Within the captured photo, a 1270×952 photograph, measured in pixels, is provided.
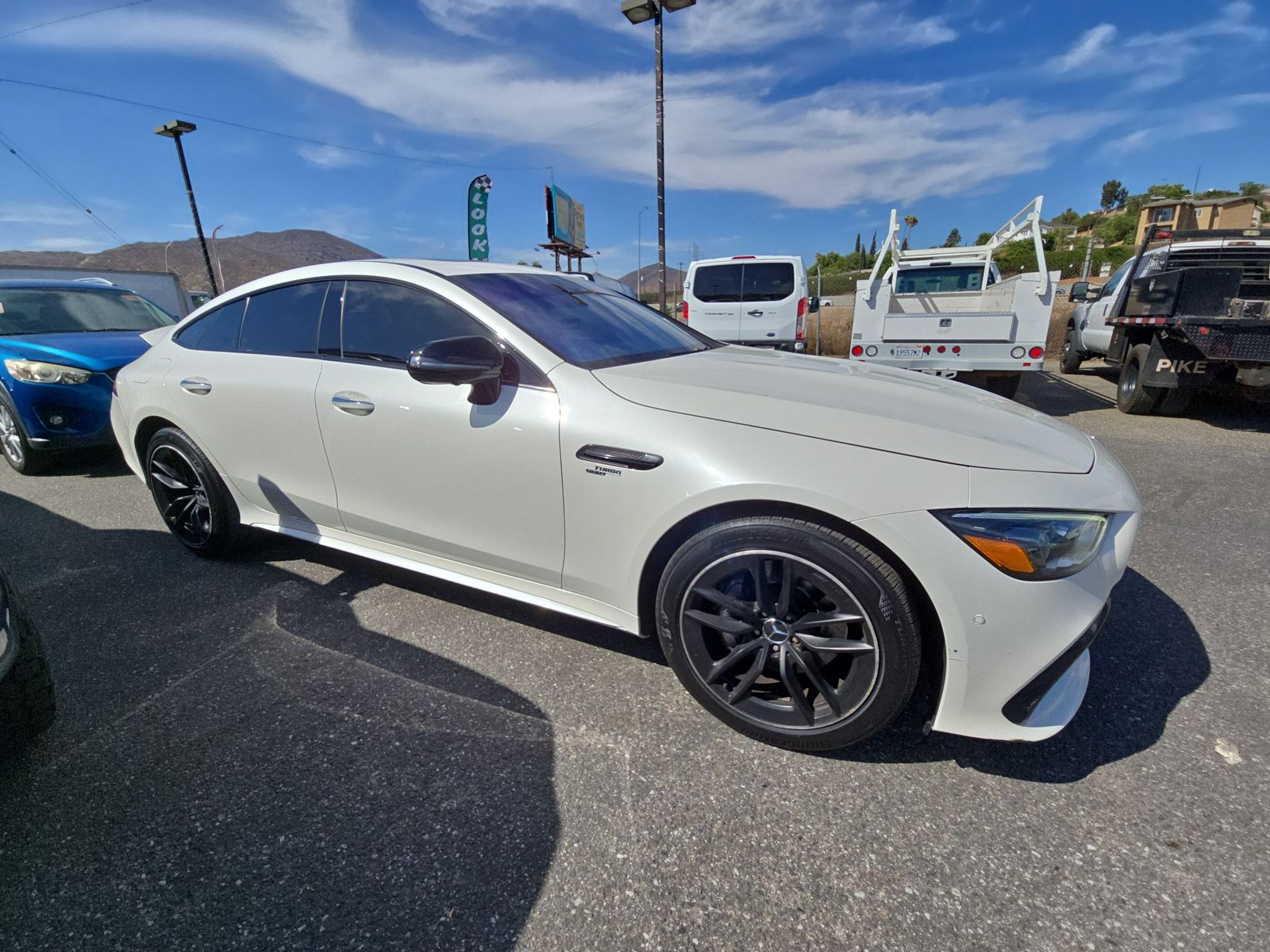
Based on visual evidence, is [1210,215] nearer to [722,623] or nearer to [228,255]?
[722,623]

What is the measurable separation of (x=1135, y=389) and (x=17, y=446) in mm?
10736

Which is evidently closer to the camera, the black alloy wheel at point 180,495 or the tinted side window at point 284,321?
the tinted side window at point 284,321

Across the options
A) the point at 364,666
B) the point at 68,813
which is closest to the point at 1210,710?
the point at 364,666

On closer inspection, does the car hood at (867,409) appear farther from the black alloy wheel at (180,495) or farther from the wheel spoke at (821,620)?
the black alloy wheel at (180,495)

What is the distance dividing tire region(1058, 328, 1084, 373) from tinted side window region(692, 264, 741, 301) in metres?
6.12

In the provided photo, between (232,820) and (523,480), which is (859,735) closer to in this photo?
(523,480)

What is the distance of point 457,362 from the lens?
6.68 feet

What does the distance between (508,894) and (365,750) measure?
0.73 meters

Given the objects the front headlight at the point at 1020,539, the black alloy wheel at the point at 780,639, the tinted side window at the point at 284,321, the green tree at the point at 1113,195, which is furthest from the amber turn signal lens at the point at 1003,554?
the green tree at the point at 1113,195

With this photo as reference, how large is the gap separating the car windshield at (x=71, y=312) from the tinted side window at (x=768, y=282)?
24.5ft

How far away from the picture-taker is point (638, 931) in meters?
1.39

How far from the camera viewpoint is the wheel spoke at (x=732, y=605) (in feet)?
6.11

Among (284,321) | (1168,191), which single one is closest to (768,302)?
(284,321)

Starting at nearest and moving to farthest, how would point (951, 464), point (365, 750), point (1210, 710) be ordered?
point (951, 464) → point (365, 750) → point (1210, 710)
